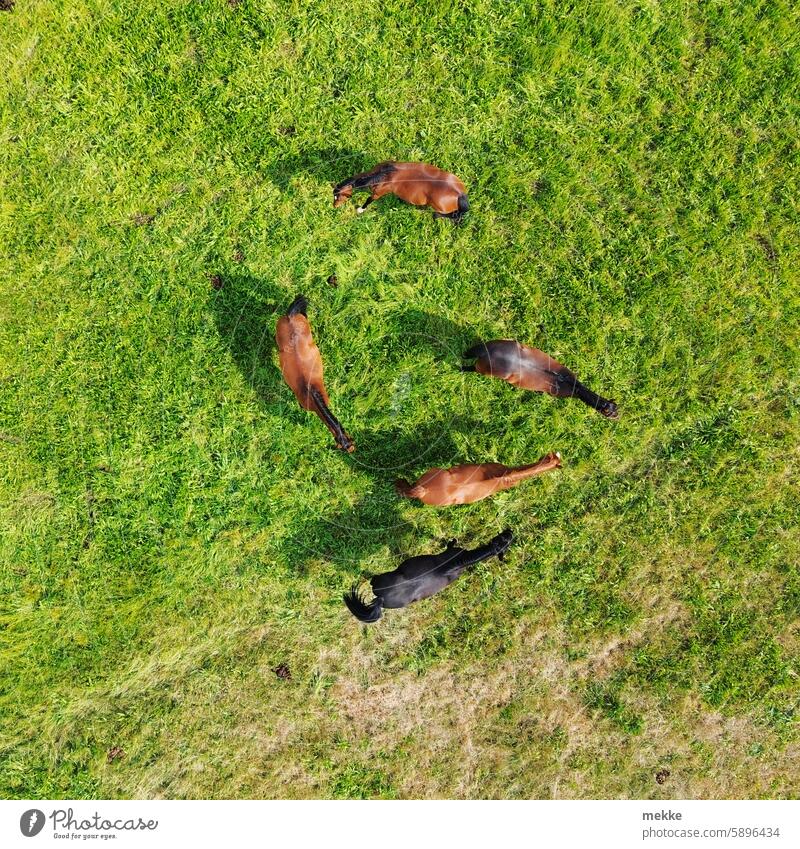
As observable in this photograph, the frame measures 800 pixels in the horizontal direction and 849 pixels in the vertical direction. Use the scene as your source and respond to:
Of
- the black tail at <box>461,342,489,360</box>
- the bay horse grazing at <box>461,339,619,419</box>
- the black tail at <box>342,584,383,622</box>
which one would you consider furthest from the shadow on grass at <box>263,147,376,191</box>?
the black tail at <box>342,584,383,622</box>

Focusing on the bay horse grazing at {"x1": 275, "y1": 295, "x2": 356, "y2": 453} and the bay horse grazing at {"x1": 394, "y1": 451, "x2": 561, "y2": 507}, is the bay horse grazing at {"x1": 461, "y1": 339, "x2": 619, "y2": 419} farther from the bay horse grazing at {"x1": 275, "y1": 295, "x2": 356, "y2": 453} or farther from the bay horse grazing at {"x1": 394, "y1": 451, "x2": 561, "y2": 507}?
the bay horse grazing at {"x1": 275, "y1": 295, "x2": 356, "y2": 453}

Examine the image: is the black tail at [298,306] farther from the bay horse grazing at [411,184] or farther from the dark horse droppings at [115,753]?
the dark horse droppings at [115,753]

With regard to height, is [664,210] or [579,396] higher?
[664,210]

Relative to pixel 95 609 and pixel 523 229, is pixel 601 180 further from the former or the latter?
pixel 95 609

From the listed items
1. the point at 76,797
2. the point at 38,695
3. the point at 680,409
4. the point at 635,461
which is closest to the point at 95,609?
the point at 38,695

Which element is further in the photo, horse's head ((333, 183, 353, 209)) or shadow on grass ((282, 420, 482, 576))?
shadow on grass ((282, 420, 482, 576))

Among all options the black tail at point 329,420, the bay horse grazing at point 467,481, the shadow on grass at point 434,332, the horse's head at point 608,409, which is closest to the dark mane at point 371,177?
the shadow on grass at point 434,332

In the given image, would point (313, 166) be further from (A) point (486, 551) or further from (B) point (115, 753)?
(B) point (115, 753)
